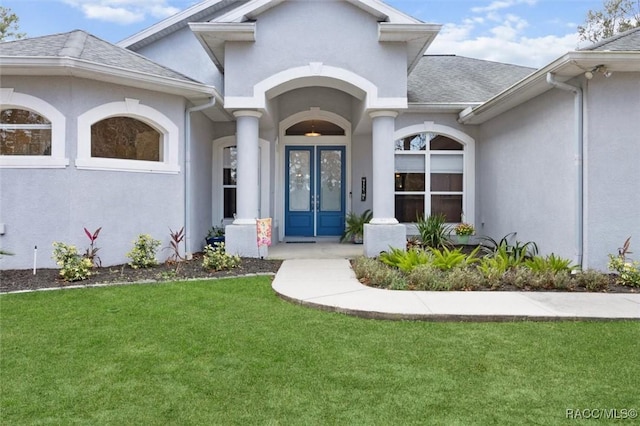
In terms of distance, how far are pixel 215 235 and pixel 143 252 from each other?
2.53 m

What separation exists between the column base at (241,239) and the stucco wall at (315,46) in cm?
272

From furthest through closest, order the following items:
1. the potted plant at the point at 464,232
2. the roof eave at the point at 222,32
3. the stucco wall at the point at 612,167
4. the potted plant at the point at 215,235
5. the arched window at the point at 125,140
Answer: the potted plant at the point at 464,232 → the potted plant at the point at 215,235 → the roof eave at the point at 222,32 → the arched window at the point at 125,140 → the stucco wall at the point at 612,167

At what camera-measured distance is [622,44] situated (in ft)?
22.9

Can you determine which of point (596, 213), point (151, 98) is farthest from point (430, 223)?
point (151, 98)

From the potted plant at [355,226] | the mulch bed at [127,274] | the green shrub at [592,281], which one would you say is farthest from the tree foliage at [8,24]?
the green shrub at [592,281]

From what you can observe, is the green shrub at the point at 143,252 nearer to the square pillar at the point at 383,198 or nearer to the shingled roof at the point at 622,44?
the square pillar at the point at 383,198

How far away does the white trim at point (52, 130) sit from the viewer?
7.34 m

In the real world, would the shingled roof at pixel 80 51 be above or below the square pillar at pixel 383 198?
above

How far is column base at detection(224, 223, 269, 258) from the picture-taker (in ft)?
28.3

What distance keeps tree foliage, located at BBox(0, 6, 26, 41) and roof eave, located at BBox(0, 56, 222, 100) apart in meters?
20.2

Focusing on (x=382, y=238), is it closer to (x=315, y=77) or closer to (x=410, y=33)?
(x=315, y=77)

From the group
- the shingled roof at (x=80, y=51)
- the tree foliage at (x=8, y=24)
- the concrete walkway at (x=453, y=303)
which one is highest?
the tree foliage at (x=8, y=24)

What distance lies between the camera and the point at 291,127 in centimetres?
1217

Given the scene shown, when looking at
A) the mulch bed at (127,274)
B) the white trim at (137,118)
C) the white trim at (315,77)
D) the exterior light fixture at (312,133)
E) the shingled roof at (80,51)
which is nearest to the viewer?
the mulch bed at (127,274)
